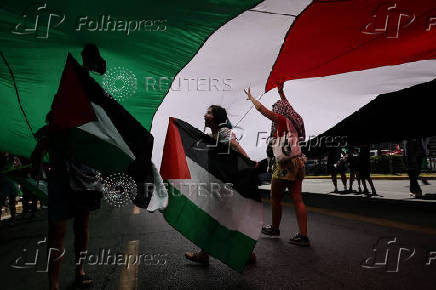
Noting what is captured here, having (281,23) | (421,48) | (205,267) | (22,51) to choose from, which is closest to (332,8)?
(281,23)

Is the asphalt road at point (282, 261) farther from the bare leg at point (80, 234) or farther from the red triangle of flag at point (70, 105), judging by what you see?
the red triangle of flag at point (70, 105)

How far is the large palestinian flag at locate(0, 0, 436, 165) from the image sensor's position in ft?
9.12

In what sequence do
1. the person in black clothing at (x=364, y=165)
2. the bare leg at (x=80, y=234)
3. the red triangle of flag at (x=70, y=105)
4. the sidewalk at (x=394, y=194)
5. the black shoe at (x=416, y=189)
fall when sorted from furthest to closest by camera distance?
the person in black clothing at (x=364, y=165) < the black shoe at (x=416, y=189) < the sidewalk at (x=394, y=194) < the bare leg at (x=80, y=234) < the red triangle of flag at (x=70, y=105)

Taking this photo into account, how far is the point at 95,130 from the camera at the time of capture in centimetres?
239

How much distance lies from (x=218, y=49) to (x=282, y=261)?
2.64 metres

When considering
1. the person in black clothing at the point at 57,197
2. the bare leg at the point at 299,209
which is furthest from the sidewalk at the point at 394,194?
the person in black clothing at the point at 57,197

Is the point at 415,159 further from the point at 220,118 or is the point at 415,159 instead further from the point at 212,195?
the point at 212,195

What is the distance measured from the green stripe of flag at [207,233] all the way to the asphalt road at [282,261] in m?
0.21

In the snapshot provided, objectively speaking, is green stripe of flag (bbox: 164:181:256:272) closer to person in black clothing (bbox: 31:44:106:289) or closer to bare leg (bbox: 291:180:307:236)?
person in black clothing (bbox: 31:44:106:289)

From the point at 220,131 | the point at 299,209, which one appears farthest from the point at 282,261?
the point at 220,131

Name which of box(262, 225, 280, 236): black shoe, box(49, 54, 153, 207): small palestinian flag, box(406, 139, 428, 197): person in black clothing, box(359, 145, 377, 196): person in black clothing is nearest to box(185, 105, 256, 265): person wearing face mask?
box(49, 54, 153, 207): small palestinian flag

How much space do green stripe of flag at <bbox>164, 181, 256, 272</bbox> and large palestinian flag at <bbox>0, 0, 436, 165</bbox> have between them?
1730 mm

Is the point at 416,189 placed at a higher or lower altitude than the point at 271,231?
higher

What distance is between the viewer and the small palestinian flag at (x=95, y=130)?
2287 mm
